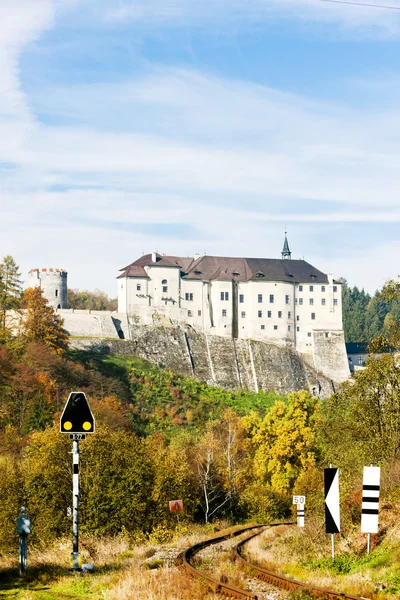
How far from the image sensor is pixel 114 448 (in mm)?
29281

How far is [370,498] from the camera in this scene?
14664 millimetres

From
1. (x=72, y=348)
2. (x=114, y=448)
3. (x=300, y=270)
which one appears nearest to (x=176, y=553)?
(x=114, y=448)

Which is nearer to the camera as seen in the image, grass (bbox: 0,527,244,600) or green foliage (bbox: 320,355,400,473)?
grass (bbox: 0,527,244,600)

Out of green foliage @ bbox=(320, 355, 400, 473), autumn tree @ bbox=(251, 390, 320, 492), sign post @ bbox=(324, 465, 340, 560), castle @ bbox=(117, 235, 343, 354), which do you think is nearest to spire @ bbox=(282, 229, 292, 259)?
castle @ bbox=(117, 235, 343, 354)

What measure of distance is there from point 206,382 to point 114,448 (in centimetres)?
6456

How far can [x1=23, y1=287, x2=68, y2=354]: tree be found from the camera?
3216 inches

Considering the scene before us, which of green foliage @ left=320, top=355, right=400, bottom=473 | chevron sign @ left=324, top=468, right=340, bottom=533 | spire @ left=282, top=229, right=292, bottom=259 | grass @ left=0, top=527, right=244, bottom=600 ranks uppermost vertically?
spire @ left=282, top=229, right=292, bottom=259

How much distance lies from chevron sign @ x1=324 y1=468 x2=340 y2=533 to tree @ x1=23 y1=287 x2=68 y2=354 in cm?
6649

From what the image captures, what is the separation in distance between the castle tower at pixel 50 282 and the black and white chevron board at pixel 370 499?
266 feet

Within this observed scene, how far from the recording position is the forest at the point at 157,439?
2634 cm

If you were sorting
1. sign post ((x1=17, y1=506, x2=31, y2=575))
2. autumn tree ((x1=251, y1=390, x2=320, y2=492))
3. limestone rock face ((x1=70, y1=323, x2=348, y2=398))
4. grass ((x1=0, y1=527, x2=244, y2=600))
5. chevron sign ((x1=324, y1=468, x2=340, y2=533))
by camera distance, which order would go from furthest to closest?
limestone rock face ((x1=70, y1=323, x2=348, y2=398)) → autumn tree ((x1=251, y1=390, x2=320, y2=492)) → sign post ((x1=17, y1=506, x2=31, y2=575)) → chevron sign ((x1=324, y1=468, x2=340, y2=533)) → grass ((x1=0, y1=527, x2=244, y2=600))

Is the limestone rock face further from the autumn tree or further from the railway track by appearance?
the railway track

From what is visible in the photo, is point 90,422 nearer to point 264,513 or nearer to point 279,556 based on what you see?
point 279,556

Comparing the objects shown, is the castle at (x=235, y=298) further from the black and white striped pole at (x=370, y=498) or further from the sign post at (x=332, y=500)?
the black and white striped pole at (x=370, y=498)
